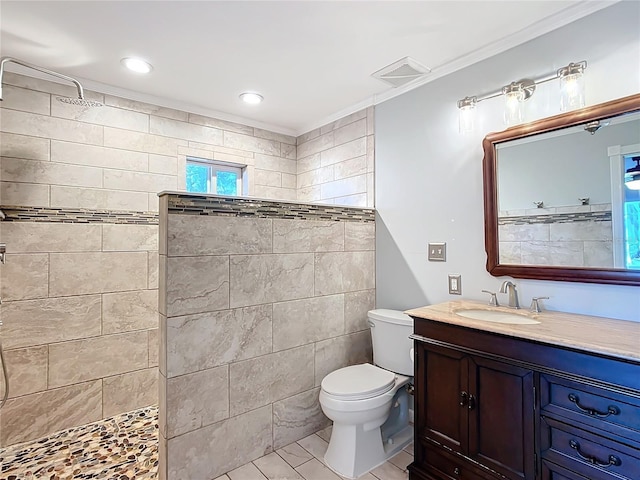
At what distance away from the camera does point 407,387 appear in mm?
2270

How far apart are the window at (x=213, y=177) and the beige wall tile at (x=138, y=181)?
9.2 inches

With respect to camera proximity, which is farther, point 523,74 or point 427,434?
point 523,74

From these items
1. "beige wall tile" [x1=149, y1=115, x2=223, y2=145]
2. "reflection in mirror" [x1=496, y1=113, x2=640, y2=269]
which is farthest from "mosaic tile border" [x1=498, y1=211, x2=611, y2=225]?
"beige wall tile" [x1=149, y1=115, x2=223, y2=145]

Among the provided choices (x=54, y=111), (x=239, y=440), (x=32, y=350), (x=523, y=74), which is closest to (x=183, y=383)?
(x=239, y=440)

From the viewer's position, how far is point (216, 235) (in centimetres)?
190

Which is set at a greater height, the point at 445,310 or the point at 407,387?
the point at 445,310

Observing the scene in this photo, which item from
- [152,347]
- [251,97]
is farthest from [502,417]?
[251,97]

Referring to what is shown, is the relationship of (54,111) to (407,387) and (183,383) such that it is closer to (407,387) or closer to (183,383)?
(183,383)

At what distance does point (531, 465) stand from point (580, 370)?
0.46m

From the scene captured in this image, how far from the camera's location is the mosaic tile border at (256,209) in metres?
1.79

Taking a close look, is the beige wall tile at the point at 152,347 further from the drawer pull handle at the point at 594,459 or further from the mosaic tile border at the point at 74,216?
the drawer pull handle at the point at 594,459

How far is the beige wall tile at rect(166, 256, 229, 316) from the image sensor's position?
1.76 meters

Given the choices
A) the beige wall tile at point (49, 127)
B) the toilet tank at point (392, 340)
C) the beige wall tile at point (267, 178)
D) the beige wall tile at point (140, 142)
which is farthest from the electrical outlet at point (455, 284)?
the beige wall tile at point (49, 127)

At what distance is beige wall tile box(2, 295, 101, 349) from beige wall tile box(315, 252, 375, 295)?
1.62 meters
